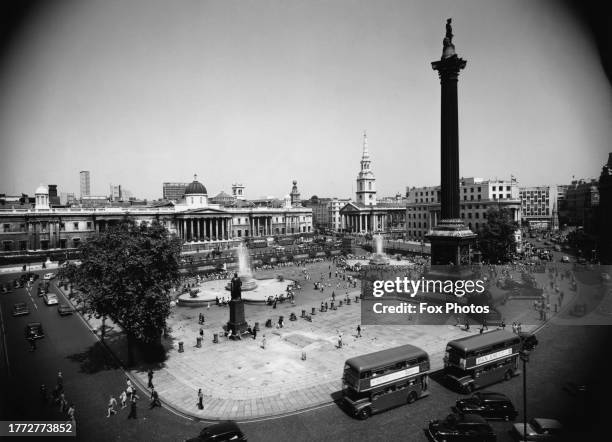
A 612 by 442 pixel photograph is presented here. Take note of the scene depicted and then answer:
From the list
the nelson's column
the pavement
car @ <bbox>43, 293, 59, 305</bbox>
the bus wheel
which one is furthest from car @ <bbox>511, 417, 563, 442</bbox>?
car @ <bbox>43, 293, 59, 305</bbox>

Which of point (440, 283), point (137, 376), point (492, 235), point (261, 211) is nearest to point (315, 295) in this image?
point (440, 283)

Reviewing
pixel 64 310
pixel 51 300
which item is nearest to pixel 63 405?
pixel 64 310

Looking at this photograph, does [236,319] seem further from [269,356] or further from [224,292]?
[224,292]

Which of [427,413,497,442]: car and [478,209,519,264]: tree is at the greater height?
[478,209,519,264]: tree

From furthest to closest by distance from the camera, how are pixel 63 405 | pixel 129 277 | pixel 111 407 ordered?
pixel 129 277
pixel 63 405
pixel 111 407

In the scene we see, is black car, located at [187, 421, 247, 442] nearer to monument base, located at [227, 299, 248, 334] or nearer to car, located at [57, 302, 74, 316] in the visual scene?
monument base, located at [227, 299, 248, 334]

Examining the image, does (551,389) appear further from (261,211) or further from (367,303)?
(261,211)

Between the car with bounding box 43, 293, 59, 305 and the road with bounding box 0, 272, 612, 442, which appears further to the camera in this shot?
the car with bounding box 43, 293, 59, 305
